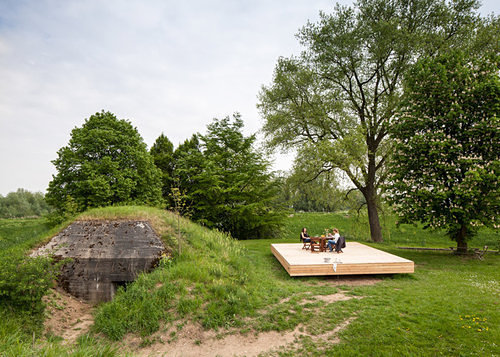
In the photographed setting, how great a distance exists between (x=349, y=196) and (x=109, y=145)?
54.0 feet

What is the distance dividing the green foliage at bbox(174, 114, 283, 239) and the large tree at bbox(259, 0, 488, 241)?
2.57 meters

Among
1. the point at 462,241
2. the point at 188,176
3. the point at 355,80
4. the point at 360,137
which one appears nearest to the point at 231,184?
the point at 188,176

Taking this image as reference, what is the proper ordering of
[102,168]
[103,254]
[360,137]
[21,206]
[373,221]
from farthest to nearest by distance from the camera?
[21,206] → [373,221] → [102,168] → [360,137] → [103,254]

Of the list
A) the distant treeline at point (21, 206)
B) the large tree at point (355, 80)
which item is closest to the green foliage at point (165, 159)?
the large tree at point (355, 80)

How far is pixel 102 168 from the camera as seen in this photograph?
15.4 meters

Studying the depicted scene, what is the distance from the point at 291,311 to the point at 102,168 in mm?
13995

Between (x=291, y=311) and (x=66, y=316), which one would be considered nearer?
(x=291, y=311)

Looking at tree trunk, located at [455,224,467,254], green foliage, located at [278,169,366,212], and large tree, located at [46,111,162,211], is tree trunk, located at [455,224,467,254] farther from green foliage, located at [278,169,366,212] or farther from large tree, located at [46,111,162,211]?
large tree, located at [46,111,162,211]

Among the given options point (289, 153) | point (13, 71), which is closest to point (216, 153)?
point (289, 153)

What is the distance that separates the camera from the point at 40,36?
1043 centimetres

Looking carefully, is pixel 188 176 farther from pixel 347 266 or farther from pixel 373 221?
pixel 347 266

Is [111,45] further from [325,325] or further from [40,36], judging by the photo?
[325,325]

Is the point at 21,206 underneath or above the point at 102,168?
underneath

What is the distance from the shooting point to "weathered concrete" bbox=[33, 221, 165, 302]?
25.4 feet
